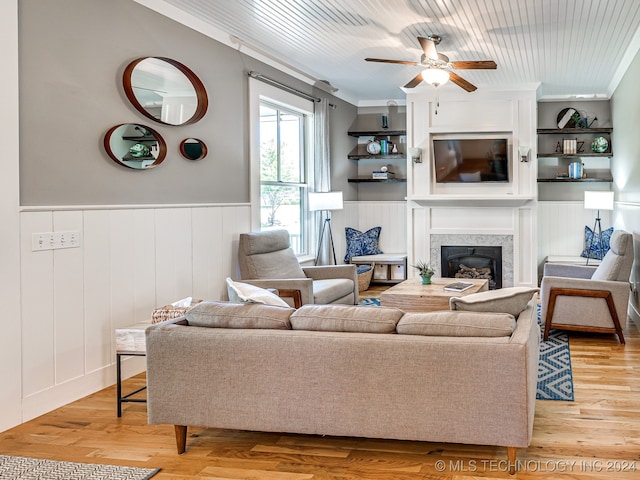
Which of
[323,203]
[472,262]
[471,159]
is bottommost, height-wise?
[472,262]

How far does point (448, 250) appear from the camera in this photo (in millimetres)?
8102

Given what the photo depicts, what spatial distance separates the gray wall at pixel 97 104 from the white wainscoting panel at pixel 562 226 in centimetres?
480

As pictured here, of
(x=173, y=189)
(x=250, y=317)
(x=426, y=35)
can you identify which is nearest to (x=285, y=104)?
(x=426, y=35)

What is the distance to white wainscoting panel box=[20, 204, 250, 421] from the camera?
139 inches

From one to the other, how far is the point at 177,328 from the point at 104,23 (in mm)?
2223

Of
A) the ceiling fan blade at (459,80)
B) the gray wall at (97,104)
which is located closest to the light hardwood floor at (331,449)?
the gray wall at (97,104)

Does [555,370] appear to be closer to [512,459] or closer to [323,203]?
[512,459]

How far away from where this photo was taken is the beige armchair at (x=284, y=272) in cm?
514

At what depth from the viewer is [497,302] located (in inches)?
119

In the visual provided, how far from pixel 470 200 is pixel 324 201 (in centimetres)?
185

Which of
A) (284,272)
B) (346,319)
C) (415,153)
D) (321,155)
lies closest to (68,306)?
(346,319)

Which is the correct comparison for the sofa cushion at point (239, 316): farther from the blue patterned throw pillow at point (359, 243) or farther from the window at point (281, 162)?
the blue patterned throw pillow at point (359, 243)

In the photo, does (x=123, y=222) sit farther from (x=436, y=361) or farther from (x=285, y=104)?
(x=285, y=104)

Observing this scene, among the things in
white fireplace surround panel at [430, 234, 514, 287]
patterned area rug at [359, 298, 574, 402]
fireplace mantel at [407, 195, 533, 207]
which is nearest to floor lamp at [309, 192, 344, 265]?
Result: fireplace mantel at [407, 195, 533, 207]
